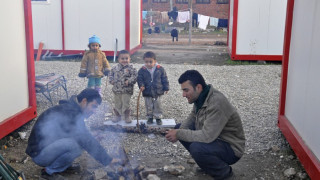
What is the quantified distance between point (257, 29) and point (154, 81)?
7.99 meters

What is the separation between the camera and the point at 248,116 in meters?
7.11

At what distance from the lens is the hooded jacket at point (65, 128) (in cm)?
427

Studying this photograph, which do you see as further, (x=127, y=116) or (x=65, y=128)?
(x=127, y=116)

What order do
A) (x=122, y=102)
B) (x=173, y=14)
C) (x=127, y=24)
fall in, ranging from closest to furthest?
(x=122, y=102)
(x=127, y=24)
(x=173, y=14)

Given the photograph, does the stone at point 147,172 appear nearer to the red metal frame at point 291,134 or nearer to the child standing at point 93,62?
the red metal frame at point 291,134

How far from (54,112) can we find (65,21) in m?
9.69

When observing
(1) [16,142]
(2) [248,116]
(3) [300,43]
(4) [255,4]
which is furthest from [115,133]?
(4) [255,4]

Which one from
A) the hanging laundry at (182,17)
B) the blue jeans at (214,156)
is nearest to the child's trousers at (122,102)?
the blue jeans at (214,156)

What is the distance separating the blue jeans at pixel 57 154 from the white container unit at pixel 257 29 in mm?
9826

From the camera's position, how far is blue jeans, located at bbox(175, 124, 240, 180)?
13.8ft

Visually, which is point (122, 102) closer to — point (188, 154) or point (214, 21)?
point (188, 154)

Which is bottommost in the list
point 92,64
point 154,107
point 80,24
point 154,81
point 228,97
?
point 228,97

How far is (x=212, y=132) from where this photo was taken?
4125mm

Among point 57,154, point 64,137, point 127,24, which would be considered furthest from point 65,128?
point 127,24
